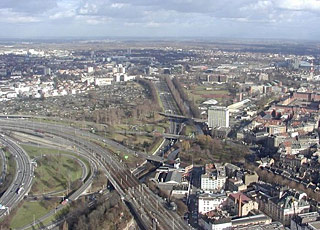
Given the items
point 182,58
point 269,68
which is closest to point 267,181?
point 269,68

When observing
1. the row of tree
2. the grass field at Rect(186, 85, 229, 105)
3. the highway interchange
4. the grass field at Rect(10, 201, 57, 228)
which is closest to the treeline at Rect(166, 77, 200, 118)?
the grass field at Rect(186, 85, 229, 105)

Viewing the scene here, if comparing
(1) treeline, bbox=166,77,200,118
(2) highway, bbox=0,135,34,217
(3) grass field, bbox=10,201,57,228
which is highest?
(1) treeline, bbox=166,77,200,118

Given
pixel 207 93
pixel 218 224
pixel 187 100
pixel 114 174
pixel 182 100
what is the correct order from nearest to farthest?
pixel 218 224, pixel 114 174, pixel 187 100, pixel 182 100, pixel 207 93

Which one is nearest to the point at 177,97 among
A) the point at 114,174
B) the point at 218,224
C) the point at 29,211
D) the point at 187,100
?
the point at 187,100

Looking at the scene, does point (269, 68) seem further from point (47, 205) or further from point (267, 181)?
point (47, 205)

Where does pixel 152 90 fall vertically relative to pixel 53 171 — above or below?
above

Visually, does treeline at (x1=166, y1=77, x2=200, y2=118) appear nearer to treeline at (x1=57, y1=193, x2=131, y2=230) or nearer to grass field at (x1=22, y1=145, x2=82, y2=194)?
grass field at (x1=22, y1=145, x2=82, y2=194)

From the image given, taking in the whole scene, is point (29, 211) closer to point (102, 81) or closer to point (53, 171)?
point (53, 171)
